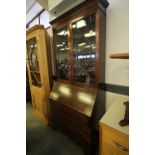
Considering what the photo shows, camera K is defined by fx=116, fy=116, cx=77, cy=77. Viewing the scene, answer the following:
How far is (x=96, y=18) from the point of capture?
1412mm

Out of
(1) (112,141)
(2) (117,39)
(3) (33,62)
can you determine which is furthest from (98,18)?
(3) (33,62)

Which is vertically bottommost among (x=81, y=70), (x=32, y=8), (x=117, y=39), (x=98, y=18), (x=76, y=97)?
(x=76, y=97)

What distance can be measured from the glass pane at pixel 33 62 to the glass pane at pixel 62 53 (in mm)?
566

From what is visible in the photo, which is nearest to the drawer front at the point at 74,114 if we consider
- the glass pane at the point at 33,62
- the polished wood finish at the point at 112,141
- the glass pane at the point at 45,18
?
the polished wood finish at the point at 112,141

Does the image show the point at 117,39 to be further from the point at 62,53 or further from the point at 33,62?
the point at 33,62

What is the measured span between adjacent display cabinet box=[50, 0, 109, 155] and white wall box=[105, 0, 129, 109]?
0.10 metres

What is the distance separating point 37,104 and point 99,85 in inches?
68.7

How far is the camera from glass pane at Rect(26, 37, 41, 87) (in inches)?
98.3

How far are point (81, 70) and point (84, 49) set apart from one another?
1.05 feet

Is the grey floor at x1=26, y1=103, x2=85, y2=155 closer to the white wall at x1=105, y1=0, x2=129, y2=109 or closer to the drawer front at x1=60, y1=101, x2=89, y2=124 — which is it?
the drawer front at x1=60, y1=101, x2=89, y2=124

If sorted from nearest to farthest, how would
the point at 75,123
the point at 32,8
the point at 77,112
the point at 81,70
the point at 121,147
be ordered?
1. the point at 121,147
2. the point at 77,112
3. the point at 75,123
4. the point at 81,70
5. the point at 32,8

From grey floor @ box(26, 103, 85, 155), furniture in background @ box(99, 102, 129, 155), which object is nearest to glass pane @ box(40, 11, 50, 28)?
grey floor @ box(26, 103, 85, 155)

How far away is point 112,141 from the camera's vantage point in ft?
3.06
